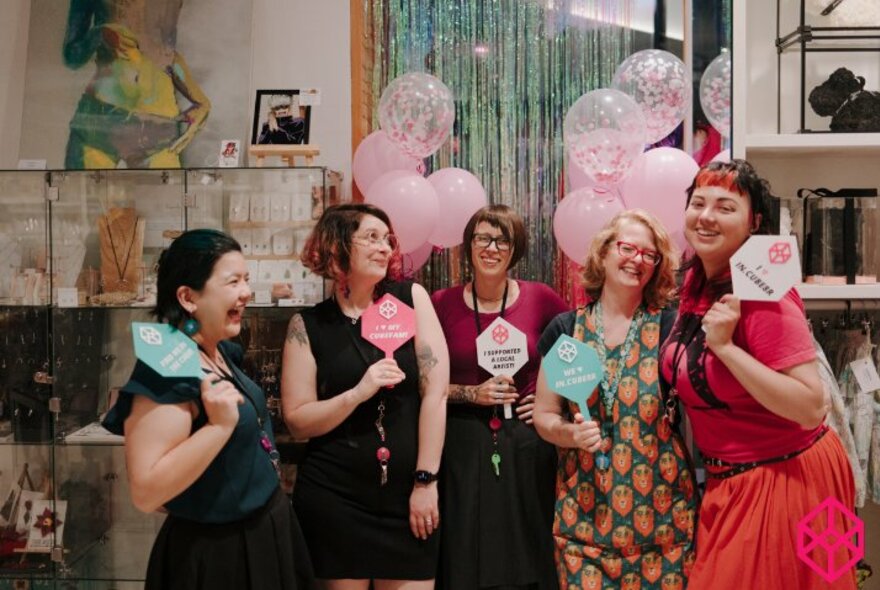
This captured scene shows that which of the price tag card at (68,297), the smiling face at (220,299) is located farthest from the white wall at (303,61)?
the smiling face at (220,299)

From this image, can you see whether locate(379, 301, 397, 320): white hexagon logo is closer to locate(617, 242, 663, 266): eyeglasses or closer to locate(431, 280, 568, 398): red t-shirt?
Answer: locate(431, 280, 568, 398): red t-shirt

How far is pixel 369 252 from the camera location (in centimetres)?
273

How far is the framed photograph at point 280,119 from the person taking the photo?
11.7 ft

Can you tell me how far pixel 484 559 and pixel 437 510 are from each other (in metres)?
0.25

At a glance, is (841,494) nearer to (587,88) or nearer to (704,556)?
(704,556)

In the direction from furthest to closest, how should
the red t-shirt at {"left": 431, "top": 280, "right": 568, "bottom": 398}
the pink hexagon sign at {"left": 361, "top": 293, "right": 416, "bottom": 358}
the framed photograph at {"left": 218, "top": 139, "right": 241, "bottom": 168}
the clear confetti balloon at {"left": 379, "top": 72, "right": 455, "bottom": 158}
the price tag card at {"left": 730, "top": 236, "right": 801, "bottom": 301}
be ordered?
the framed photograph at {"left": 218, "top": 139, "right": 241, "bottom": 168} → the clear confetti balloon at {"left": 379, "top": 72, "right": 455, "bottom": 158} → the red t-shirt at {"left": 431, "top": 280, "right": 568, "bottom": 398} → the pink hexagon sign at {"left": 361, "top": 293, "right": 416, "bottom": 358} → the price tag card at {"left": 730, "top": 236, "right": 801, "bottom": 301}

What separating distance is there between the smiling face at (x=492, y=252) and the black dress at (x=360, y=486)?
43 centimetres

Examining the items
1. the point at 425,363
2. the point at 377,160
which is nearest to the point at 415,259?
the point at 377,160

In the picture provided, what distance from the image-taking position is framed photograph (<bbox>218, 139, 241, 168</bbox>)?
371cm

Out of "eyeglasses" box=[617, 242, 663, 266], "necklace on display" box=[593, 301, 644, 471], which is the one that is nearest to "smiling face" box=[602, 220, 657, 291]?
"eyeglasses" box=[617, 242, 663, 266]

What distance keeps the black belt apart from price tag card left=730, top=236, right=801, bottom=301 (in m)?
0.40

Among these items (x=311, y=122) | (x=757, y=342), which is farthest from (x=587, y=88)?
(x=757, y=342)

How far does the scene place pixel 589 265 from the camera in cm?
259

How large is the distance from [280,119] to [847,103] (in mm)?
2118
